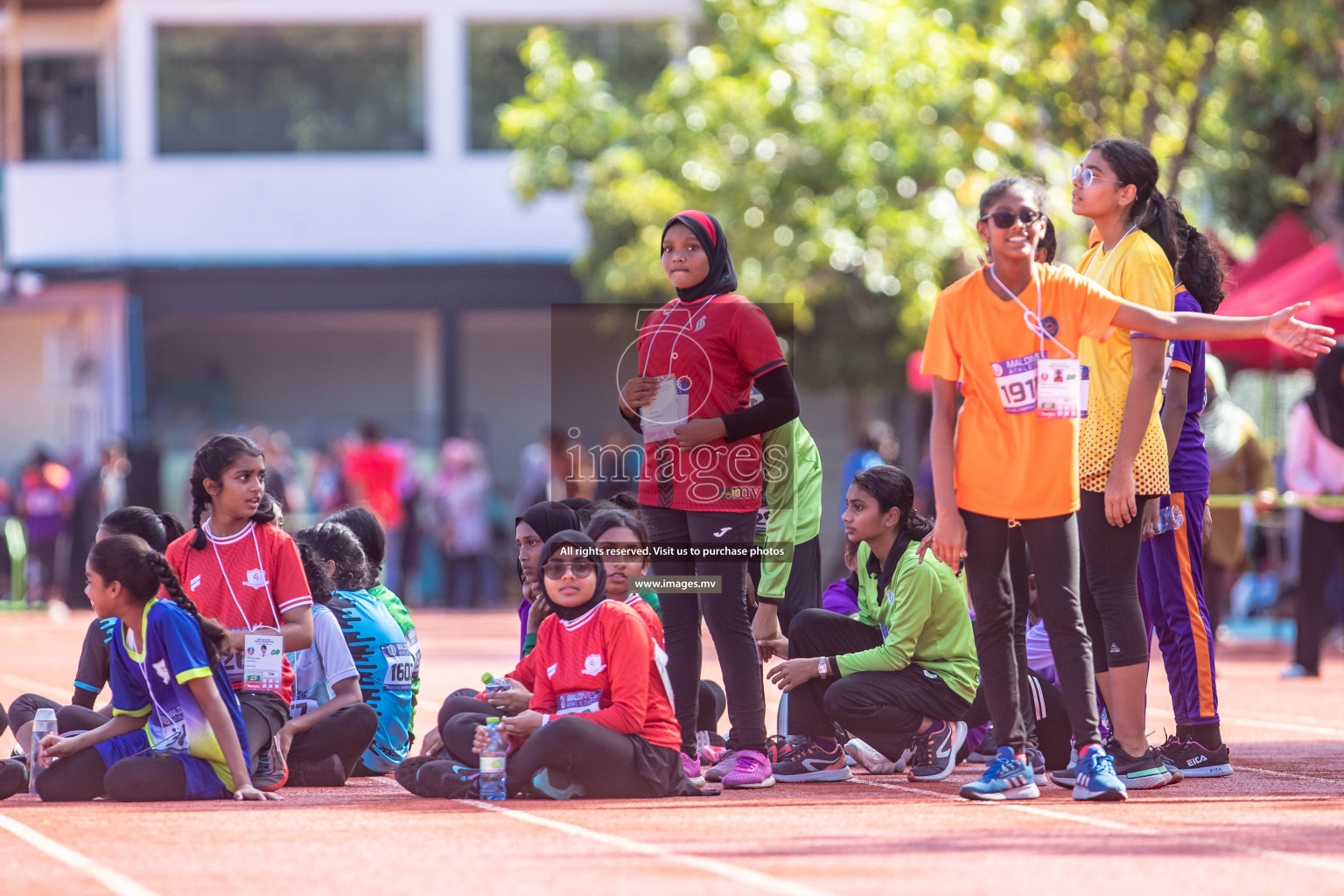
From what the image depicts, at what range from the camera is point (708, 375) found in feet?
24.9

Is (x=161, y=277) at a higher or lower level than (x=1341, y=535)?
higher

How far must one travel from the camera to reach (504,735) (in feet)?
24.5

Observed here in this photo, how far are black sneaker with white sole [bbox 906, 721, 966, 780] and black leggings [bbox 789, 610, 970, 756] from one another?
60mm

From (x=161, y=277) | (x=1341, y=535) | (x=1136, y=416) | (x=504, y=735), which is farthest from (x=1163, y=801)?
(x=161, y=277)

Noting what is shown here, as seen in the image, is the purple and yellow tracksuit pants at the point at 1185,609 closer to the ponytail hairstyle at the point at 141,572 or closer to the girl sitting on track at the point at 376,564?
the girl sitting on track at the point at 376,564

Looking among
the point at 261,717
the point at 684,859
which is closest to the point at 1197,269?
the point at 684,859

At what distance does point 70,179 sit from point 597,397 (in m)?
8.61

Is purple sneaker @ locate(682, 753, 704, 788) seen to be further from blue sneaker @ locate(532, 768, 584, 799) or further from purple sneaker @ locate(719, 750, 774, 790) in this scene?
blue sneaker @ locate(532, 768, 584, 799)

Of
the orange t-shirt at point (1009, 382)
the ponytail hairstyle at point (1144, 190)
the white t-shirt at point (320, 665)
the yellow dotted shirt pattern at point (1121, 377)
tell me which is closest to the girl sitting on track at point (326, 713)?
the white t-shirt at point (320, 665)

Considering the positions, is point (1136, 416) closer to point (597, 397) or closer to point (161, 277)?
point (597, 397)

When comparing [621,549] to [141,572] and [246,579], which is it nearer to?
[246,579]

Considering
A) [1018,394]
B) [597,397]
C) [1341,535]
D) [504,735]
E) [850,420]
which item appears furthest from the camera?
A: [597,397]

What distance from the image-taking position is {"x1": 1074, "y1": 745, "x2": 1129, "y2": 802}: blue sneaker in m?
6.95

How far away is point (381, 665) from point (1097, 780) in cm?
306
